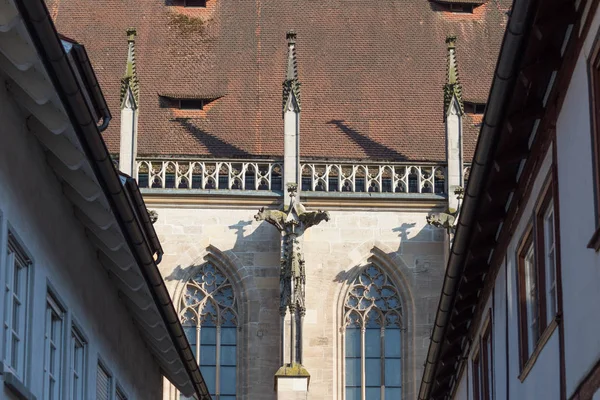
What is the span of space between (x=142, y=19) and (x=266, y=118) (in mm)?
4156

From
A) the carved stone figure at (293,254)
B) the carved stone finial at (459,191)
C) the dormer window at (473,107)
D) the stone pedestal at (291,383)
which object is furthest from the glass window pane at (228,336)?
the dormer window at (473,107)

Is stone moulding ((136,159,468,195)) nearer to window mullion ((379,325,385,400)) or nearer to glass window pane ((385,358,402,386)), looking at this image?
window mullion ((379,325,385,400))

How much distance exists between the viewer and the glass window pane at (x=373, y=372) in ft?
103

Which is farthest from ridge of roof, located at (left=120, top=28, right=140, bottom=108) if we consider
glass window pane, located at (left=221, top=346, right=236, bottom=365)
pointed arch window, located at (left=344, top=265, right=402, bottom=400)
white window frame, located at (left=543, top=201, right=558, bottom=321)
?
white window frame, located at (left=543, top=201, right=558, bottom=321)

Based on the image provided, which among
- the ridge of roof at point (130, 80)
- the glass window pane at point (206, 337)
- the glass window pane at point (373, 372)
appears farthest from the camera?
the ridge of roof at point (130, 80)

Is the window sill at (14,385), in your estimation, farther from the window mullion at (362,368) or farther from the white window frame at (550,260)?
the window mullion at (362,368)

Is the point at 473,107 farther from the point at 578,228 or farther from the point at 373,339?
the point at 578,228

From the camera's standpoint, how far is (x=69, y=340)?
12688mm

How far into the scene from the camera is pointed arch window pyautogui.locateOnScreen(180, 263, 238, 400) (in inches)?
1229

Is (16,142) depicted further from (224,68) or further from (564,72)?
(224,68)

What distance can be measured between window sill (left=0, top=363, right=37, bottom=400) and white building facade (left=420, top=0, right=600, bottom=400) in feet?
10.3

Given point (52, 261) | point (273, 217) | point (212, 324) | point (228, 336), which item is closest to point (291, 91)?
point (273, 217)

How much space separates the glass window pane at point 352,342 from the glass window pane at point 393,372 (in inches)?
22.7

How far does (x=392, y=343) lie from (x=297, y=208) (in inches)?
117
